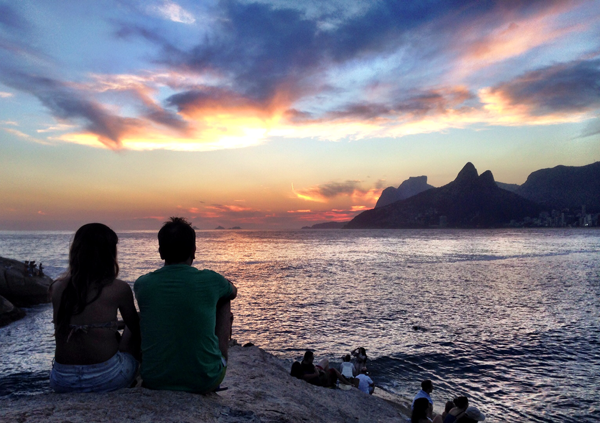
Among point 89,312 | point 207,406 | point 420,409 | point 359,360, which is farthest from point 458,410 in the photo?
point 89,312

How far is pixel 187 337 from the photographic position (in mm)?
3803

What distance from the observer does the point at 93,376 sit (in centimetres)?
402

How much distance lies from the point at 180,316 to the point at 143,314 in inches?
19.0

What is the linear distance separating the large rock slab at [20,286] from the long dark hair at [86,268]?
25790 mm

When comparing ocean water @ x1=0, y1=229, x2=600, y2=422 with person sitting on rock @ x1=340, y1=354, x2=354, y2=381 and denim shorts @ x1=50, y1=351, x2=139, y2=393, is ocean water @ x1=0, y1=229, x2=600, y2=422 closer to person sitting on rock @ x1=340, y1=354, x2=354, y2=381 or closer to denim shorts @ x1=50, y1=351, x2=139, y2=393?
person sitting on rock @ x1=340, y1=354, x2=354, y2=381

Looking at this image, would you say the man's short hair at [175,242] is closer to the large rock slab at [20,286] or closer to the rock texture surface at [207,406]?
the rock texture surface at [207,406]

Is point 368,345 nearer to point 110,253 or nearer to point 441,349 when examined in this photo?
point 441,349

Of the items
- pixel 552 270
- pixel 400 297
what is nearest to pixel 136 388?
pixel 400 297

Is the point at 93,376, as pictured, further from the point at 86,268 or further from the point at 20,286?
the point at 20,286

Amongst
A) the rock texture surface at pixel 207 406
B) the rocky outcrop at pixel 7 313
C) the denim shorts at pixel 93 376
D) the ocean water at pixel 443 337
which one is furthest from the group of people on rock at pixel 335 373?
the rocky outcrop at pixel 7 313

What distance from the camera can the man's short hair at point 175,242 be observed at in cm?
389

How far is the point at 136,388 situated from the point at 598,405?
1393 cm

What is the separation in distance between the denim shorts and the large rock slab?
82.4 feet

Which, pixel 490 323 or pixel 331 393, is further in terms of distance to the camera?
pixel 490 323
